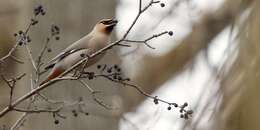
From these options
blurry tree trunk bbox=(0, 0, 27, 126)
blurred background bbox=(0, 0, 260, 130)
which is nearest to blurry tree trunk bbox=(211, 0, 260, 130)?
blurred background bbox=(0, 0, 260, 130)

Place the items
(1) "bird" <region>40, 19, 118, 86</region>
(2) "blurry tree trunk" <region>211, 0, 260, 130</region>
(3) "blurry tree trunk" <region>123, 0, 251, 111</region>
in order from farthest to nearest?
1. (3) "blurry tree trunk" <region>123, 0, 251, 111</region>
2. (2) "blurry tree trunk" <region>211, 0, 260, 130</region>
3. (1) "bird" <region>40, 19, 118, 86</region>

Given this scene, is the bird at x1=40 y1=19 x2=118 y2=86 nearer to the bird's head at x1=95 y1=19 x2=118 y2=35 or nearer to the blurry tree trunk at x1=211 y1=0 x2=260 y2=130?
the bird's head at x1=95 y1=19 x2=118 y2=35

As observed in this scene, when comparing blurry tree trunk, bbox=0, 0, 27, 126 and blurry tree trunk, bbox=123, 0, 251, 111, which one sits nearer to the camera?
blurry tree trunk, bbox=0, 0, 27, 126

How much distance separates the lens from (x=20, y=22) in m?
2.43

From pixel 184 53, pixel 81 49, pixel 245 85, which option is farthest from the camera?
pixel 184 53

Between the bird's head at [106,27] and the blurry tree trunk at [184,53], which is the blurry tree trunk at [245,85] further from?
the bird's head at [106,27]

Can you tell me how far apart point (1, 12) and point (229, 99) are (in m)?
0.87

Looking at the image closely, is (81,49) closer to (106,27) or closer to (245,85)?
(106,27)

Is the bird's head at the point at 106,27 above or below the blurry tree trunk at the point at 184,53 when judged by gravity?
below

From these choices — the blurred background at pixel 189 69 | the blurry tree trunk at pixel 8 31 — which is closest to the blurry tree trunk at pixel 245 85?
the blurred background at pixel 189 69

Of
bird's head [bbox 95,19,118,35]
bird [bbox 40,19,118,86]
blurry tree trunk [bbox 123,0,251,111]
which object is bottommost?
bird [bbox 40,19,118,86]

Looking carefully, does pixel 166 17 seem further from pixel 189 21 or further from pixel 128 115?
pixel 128 115

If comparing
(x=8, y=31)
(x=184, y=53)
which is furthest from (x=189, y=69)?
(x=8, y=31)

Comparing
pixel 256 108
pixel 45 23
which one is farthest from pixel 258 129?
pixel 45 23
